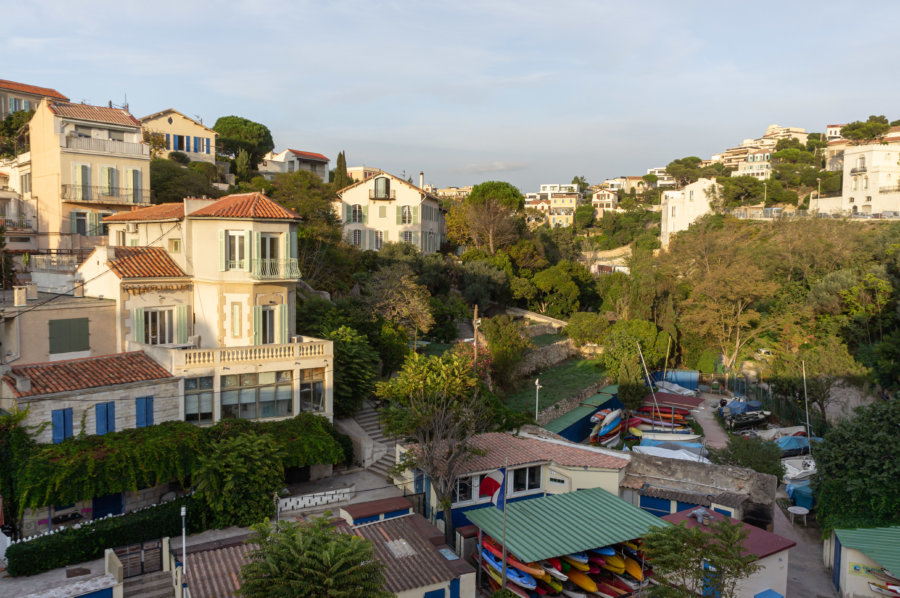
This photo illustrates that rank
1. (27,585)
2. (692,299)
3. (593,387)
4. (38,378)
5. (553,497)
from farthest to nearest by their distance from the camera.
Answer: (692,299)
(593,387)
(553,497)
(38,378)
(27,585)

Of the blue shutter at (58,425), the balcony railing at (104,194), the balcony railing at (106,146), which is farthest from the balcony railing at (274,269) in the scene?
the balcony railing at (106,146)

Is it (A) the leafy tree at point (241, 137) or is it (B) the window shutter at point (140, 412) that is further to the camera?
(A) the leafy tree at point (241, 137)

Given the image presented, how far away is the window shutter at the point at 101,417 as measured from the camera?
1870 cm

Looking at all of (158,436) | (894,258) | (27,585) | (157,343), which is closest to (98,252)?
(157,343)

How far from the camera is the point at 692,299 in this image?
163 ft

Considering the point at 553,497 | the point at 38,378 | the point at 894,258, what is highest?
the point at 894,258

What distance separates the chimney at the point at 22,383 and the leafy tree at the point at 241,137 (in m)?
51.3

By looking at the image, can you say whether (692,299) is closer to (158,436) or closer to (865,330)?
(865,330)

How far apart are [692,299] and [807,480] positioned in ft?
82.3

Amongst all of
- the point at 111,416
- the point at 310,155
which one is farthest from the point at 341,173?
the point at 111,416

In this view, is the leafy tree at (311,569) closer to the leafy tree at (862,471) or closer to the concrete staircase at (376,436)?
the concrete staircase at (376,436)

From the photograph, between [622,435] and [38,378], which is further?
[622,435]

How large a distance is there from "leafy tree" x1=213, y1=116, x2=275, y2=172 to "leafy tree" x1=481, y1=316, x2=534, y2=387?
132ft

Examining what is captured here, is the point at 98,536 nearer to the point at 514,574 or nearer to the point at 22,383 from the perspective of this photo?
the point at 22,383
